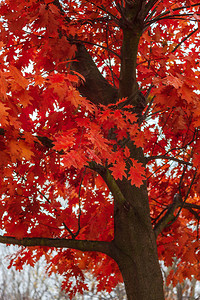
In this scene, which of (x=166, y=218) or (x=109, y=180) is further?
(x=166, y=218)

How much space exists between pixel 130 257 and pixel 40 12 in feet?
7.63

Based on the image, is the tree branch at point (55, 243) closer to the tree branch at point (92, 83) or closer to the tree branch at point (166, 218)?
the tree branch at point (166, 218)

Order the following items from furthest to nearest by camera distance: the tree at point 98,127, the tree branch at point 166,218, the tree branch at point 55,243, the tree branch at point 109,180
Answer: the tree branch at point 166,218
the tree branch at point 55,243
the tree branch at point 109,180
the tree at point 98,127

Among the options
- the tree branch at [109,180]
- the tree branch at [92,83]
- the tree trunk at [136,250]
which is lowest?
the tree trunk at [136,250]

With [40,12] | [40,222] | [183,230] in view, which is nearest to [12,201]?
[40,222]

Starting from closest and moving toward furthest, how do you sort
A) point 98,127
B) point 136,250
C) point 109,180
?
point 98,127 → point 109,180 → point 136,250

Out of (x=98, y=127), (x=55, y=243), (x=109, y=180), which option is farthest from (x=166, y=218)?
(x=98, y=127)

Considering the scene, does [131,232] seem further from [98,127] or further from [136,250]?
[98,127]

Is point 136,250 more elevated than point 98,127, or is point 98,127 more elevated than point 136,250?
point 98,127

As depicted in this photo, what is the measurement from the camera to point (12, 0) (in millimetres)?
2742

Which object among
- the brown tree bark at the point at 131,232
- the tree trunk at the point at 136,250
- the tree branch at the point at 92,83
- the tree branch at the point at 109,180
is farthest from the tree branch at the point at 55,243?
the tree branch at the point at 92,83

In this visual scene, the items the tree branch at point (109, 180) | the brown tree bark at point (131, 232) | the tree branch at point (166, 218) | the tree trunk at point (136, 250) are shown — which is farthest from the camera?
the tree branch at point (166, 218)

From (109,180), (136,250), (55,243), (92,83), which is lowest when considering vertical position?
(136,250)

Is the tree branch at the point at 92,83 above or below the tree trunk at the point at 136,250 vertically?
above
